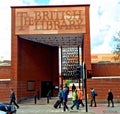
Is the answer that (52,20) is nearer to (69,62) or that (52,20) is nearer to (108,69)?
(108,69)

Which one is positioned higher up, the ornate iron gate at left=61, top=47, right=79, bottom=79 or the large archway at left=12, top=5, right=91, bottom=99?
the large archway at left=12, top=5, right=91, bottom=99

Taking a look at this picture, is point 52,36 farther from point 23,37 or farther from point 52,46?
point 52,46

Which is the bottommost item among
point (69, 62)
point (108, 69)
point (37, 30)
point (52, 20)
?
point (108, 69)

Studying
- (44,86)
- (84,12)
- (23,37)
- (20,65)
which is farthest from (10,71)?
(84,12)

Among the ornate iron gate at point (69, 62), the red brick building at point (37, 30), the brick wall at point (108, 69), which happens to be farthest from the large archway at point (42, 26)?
the ornate iron gate at point (69, 62)

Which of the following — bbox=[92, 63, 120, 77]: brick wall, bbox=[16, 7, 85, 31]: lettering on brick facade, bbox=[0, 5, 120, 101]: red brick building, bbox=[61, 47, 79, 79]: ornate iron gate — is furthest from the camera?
bbox=[61, 47, 79, 79]: ornate iron gate

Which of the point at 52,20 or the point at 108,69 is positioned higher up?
the point at 52,20

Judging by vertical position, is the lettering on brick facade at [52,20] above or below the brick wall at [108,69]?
above

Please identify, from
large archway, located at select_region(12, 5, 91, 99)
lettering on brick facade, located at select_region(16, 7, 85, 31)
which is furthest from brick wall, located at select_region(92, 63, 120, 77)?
lettering on brick facade, located at select_region(16, 7, 85, 31)

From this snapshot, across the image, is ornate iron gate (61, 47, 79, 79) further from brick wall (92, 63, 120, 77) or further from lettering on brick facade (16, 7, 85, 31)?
→ lettering on brick facade (16, 7, 85, 31)

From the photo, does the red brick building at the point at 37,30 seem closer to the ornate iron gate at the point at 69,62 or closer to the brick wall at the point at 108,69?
the brick wall at the point at 108,69

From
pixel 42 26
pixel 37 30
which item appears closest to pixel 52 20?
pixel 42 26

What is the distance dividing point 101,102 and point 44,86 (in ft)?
36.4

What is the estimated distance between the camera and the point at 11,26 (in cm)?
4572
